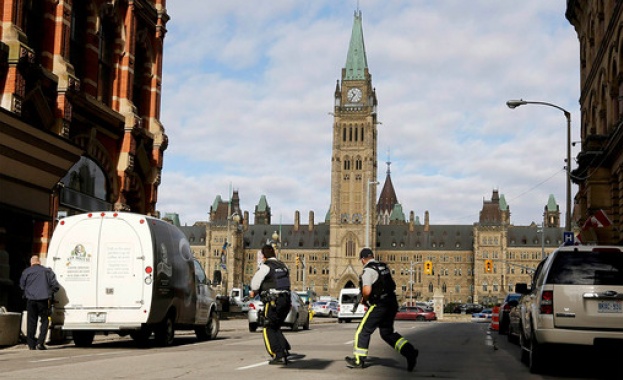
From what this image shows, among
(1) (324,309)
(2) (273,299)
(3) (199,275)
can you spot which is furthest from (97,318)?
(1) (324,309)

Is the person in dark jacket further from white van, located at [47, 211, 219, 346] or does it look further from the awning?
the awning

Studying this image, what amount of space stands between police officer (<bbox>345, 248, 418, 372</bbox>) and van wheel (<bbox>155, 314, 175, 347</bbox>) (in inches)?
262

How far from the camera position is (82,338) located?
62.0 ft

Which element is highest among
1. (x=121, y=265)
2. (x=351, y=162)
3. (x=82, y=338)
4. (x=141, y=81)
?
(x=351, y=162)

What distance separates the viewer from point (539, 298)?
1321 centimetres

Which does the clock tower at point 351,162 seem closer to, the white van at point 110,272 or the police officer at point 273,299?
the white van at point 110,272

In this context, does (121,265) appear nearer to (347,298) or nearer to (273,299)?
(273,299)

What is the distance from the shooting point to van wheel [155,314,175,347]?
1870 cm

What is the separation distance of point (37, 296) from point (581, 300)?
415 inches

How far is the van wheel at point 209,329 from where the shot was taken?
2192 centimetres

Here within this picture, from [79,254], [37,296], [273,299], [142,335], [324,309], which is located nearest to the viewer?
[273,299]

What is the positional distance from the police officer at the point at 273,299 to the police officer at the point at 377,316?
3.73 feet

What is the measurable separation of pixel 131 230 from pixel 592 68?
27.1 m

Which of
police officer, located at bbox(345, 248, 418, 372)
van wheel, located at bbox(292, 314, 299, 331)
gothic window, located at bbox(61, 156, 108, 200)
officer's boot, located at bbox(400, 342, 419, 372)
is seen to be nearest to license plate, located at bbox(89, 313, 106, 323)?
police officer, located at bbox(345, 248, 418, 372)
